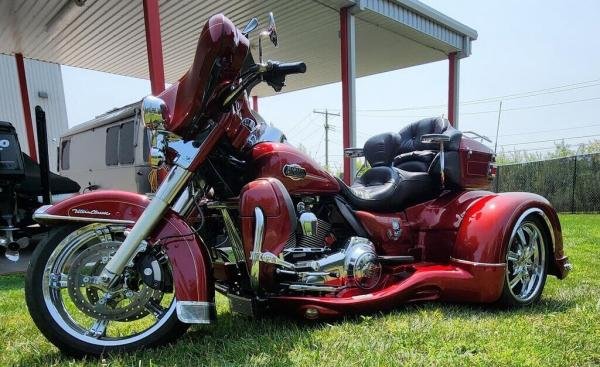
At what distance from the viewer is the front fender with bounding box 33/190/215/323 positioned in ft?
7.34

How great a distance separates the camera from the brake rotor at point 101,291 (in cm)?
231

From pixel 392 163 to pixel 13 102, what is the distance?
15.7 metres

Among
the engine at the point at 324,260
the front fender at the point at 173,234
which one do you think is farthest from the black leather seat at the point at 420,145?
the front fender at the point at 173,234

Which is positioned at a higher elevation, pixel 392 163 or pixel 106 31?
pixel 106 31

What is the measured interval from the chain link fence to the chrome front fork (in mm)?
12547

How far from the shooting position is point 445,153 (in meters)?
3.35

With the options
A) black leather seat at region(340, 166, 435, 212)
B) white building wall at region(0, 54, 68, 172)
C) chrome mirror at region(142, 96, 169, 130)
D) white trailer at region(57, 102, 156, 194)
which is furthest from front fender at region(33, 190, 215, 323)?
white building wall at region(0, 54, 68, 172)

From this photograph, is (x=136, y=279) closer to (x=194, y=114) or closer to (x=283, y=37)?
(x=194, y=114)

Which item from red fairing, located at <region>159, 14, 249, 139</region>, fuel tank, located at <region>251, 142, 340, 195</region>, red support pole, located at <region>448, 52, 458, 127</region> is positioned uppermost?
red support pole, located at <region>448, 52, 458, 127</region>

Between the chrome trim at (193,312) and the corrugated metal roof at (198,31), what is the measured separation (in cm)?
711

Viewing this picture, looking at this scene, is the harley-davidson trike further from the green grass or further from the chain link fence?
the chain link fence

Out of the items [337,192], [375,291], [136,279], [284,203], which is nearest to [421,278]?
[375,291]

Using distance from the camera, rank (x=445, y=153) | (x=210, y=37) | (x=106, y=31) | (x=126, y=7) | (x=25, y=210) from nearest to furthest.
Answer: (x=210, y=37), (x=445, y=153), (x=25, y=210), (x=126, y=7), (x=106, y=31)

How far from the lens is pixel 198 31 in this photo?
32.9ft
